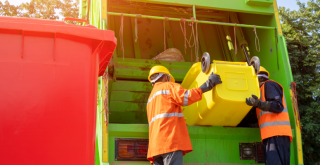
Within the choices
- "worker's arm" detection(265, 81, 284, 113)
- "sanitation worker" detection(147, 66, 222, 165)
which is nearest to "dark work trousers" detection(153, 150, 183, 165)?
"sanitation worker" detection(147, 66, 222, 165)

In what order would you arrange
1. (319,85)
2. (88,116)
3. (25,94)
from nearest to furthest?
1. (25,94)
2. (88,116)
3. (319,85)

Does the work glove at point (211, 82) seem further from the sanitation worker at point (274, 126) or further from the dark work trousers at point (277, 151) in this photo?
the dark work trousers at point (277, 151)

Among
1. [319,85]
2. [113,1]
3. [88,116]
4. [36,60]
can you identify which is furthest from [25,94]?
[319,85]

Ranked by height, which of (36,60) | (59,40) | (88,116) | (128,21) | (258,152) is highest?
(128,21)

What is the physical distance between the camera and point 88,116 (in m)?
1.76

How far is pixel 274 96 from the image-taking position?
2846mm

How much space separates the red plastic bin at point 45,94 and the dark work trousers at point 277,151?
1700 mm

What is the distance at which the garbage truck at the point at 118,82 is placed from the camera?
5.40 ft

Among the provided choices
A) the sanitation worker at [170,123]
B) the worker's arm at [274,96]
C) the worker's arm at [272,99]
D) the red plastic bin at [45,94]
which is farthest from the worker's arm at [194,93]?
the red plastic bin at [45,94]

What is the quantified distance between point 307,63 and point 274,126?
418cm

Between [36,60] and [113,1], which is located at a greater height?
[113,1]

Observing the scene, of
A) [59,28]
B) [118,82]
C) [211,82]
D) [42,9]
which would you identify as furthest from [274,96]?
[42,9]

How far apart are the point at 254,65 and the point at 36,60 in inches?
76.0

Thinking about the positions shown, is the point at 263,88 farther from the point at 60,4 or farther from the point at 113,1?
the point at 60,4
